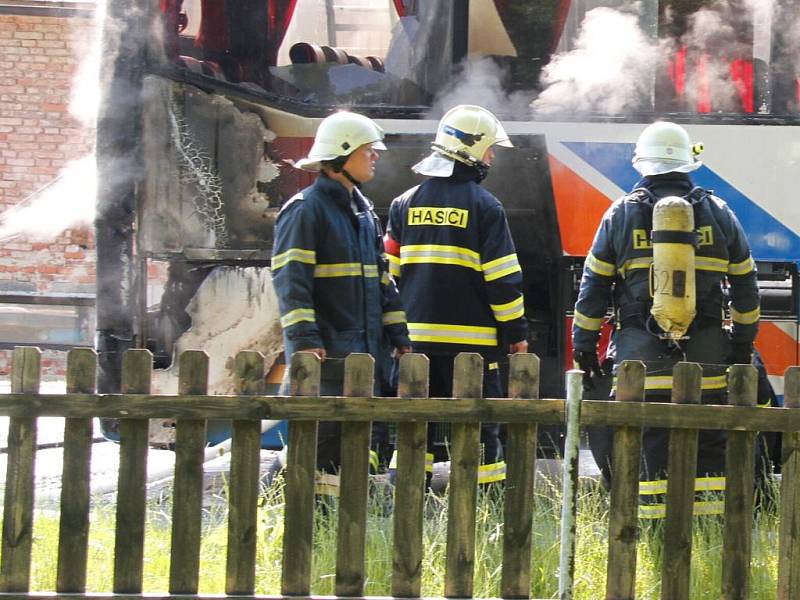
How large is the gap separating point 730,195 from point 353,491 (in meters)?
2.91

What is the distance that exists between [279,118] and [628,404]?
2.80 metres

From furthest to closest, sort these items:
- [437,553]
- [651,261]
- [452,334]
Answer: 1. [452,334]
2. [651,261]
3. [437,553]

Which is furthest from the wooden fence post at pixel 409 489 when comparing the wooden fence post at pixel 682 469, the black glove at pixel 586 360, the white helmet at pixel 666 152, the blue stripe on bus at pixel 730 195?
the blue stripe on bus at pixel 730 195

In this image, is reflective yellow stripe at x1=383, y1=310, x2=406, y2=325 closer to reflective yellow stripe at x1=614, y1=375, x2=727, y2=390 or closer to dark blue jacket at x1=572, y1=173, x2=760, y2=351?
dark blue jacket at x1=572, y1=173, x2=760, y2=351

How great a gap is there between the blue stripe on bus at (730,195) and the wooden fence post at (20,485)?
3028 millimetres

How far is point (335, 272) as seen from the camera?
4742 mm

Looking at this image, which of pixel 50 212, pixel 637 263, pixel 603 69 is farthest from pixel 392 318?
pixel 50 212

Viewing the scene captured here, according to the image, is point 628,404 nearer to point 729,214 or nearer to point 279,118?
point 729,214

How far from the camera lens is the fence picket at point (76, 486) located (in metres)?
3.67

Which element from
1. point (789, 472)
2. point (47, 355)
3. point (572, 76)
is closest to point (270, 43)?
point (572, 76)

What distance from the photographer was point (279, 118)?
588cm

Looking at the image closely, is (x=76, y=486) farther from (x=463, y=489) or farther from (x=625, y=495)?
(x=625, y=495)

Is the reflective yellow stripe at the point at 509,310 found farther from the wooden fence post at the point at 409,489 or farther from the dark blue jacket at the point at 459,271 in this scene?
the wooden fence post at the point at 409,489

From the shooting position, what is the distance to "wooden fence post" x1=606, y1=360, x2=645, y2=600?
12.3 ft
